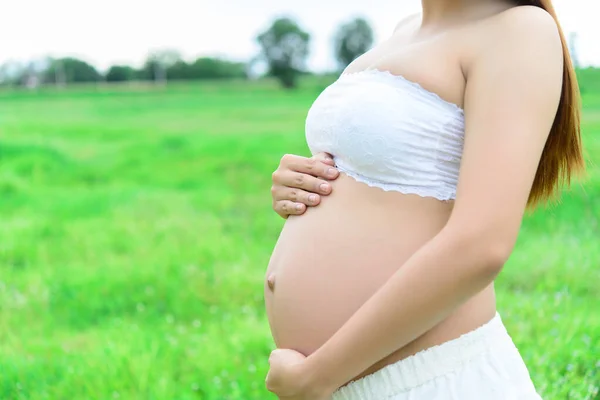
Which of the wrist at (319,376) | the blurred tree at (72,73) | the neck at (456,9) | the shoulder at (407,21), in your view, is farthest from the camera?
the blurred tree at (72,73)

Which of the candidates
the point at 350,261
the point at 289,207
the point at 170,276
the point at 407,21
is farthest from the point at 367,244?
the point at 170,276

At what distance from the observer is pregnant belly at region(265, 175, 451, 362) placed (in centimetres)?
125

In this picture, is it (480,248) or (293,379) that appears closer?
(480,248)

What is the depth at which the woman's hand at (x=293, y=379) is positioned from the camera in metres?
1.20

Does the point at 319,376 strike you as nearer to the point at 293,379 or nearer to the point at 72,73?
the point at 293,379

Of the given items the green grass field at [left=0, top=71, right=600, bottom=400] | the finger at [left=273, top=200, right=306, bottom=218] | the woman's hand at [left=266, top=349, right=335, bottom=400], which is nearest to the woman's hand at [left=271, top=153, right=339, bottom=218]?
the finger at [left=273, top=200, right=306, bottom=218]

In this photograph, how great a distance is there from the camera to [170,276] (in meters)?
4.49

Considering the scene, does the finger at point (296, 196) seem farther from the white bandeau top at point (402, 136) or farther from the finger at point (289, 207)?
the white bandeau top at point (402, 136)

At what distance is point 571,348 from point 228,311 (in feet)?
5.93

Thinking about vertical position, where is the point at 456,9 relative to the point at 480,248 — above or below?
above

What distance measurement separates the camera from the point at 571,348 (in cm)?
298

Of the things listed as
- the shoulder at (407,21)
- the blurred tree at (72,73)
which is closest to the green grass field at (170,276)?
the shoulder at (407,21)

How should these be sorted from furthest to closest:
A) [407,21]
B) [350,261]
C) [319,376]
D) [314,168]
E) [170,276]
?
1. [170,276]
2. [407,21]
3. [314,168]
4. [350,261]
5. [319,376]

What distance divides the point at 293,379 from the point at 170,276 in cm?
336
